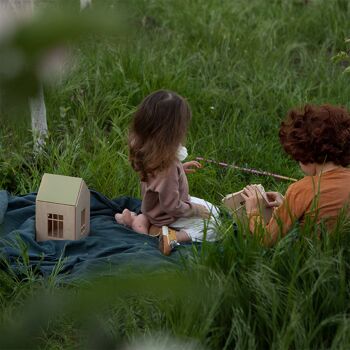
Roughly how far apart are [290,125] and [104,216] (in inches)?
43.2

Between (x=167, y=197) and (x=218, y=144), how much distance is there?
120 centimetres

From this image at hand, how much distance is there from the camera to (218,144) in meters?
4.51

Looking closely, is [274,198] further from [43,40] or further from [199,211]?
[43,40]

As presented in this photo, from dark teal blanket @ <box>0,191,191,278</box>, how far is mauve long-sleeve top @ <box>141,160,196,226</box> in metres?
0.12

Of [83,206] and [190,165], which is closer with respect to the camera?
[83,206]

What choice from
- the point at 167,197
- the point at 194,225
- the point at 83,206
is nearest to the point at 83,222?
the point at 83,206

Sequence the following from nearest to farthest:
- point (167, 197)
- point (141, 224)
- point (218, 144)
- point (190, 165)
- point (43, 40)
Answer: point (43, 40) → point (167, 197) → point (141, 224) → point (190, 165) → point (218, 144)

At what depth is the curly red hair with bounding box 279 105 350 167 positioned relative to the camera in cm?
295

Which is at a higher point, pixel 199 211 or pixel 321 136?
pixel 321 136

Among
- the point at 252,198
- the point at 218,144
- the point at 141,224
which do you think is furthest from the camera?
the point at 218,144

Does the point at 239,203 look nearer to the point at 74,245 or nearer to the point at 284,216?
the point at 284,216

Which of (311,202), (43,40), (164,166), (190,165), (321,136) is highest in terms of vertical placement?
(43,40)

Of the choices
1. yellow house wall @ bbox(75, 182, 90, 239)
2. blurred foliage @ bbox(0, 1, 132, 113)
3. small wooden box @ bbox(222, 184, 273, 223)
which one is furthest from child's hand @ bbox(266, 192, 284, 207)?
blurred foliage @ bbox(0, 1, 132, 113)

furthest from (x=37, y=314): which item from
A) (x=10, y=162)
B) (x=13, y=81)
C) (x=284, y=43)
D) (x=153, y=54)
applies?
(x=284, y=43)
